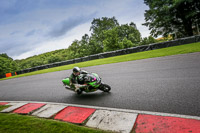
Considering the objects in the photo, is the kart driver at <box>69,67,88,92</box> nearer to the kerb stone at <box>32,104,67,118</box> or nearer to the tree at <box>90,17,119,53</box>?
the kerb stone at <box>32,104,67,118</box>

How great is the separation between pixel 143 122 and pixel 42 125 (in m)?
2.63

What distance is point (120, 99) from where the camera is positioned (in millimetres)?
4605

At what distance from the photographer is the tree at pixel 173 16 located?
86.6 feet

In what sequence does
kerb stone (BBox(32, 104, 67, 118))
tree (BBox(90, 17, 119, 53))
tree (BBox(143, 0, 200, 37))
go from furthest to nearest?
tree (BBox(90, 17, 119, 53)) < tree (BBox(143, 0, 200, 37)) < kerb stone (BBox(32, 104, 67, 118))

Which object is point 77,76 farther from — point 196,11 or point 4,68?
point 4,68

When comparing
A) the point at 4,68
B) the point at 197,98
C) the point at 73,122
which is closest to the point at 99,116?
the point at 73,122

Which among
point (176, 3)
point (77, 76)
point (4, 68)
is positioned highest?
point (176, 3)

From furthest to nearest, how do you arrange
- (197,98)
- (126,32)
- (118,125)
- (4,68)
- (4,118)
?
(126,32), (4,68), (4,118), (197,98), (118,125)

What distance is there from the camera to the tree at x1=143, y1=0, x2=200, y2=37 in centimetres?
2639

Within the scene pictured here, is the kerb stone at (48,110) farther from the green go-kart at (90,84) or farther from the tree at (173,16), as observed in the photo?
the tree at (173,16)

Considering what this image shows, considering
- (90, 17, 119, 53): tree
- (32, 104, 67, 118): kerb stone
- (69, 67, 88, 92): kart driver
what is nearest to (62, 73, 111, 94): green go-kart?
(69, 67, 88, 92): kart driver

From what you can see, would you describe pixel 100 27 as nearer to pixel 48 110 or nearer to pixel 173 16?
pixel 173 16

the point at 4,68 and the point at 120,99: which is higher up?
the point at 4,68

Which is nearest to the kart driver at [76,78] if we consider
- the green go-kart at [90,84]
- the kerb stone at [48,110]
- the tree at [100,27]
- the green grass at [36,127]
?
the green go-kart at [90,84]
